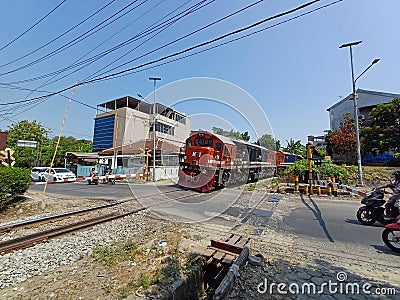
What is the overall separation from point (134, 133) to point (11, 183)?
2712 cm

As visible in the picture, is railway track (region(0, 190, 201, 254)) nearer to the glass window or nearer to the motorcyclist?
the glass window

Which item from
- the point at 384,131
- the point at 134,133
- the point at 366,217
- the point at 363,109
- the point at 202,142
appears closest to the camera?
the point at 366,217

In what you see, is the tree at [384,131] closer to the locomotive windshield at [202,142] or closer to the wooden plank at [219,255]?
the locomotive windshield at [202,142]

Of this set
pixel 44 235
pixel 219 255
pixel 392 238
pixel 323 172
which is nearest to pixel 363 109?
pixel 323 172

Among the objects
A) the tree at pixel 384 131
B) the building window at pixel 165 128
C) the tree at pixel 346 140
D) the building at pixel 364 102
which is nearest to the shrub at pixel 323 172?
the tree at pixel 346 140

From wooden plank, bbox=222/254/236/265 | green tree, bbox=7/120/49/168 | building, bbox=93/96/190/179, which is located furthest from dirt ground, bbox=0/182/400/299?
green tree, bbox=7/120/49/168

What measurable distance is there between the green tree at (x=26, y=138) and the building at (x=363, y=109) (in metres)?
42.2

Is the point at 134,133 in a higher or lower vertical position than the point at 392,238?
higher

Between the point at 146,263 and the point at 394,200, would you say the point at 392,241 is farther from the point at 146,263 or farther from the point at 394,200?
the point at 146,263

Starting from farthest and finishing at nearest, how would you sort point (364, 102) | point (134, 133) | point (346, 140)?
point (134, 133) < point (364, 102) < point (346, 140)

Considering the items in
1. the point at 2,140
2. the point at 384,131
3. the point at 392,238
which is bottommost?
the point at 392,238

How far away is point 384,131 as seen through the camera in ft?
62.8

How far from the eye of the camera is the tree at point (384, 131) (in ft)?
62.2

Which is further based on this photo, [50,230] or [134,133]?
[134,133]
